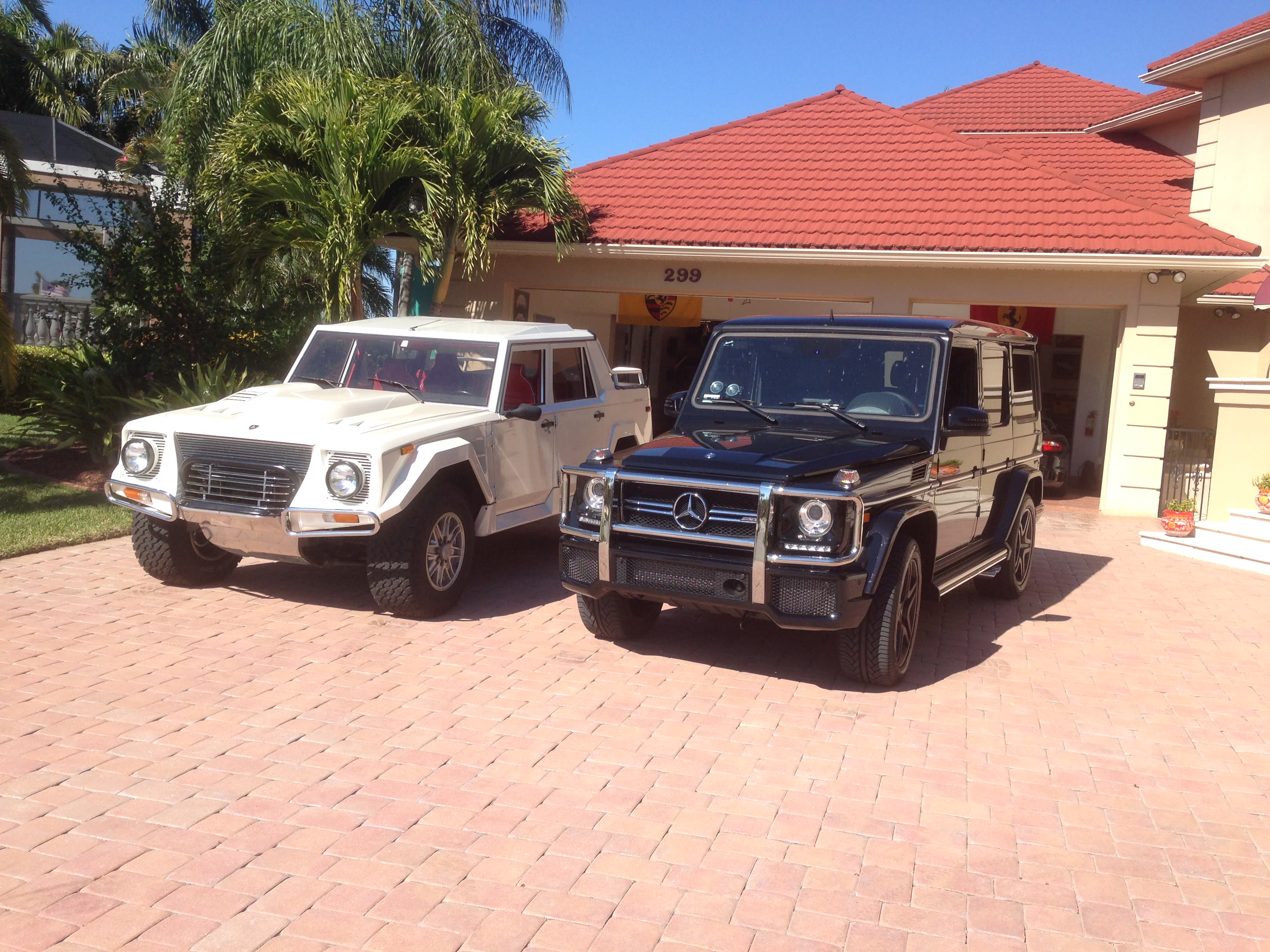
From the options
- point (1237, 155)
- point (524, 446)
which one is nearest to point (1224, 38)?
point (1237, 155)

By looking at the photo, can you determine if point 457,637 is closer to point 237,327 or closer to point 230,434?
point 230,434

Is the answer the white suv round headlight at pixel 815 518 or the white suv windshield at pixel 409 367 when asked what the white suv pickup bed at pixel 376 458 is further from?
the white suv round headlight at pixel 815 518

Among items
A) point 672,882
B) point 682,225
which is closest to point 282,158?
point 682,225

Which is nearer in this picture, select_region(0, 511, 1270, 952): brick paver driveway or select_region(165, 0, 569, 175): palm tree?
select_region(0, 511, 1270, 952): brick paver driveway

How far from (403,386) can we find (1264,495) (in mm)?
8738

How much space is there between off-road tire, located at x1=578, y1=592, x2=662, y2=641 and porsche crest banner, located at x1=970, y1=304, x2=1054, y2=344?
11.5m

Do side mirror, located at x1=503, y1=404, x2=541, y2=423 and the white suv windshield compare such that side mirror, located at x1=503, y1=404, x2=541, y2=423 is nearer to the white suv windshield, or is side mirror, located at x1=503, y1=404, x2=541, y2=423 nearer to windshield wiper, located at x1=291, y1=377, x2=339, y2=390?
the white suv windshield

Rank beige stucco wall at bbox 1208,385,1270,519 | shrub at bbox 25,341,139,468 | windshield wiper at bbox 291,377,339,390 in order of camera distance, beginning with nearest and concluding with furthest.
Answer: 1. windshield wiper at bbox 291,377,339,390
2. beige stucco wall at bbox 1208,385,1270,519
3. shrub at bbox 25,341,139,468

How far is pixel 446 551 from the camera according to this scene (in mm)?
7230

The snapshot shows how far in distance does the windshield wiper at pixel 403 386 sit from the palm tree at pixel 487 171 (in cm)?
418

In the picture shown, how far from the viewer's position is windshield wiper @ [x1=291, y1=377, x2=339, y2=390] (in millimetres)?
8047

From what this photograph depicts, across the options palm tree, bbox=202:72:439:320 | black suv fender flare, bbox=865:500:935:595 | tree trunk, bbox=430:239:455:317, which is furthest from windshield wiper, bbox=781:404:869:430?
tree trunk, bbox=430:239:455:317

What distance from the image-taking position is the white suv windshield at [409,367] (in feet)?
26.2

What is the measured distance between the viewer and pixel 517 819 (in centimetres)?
437
